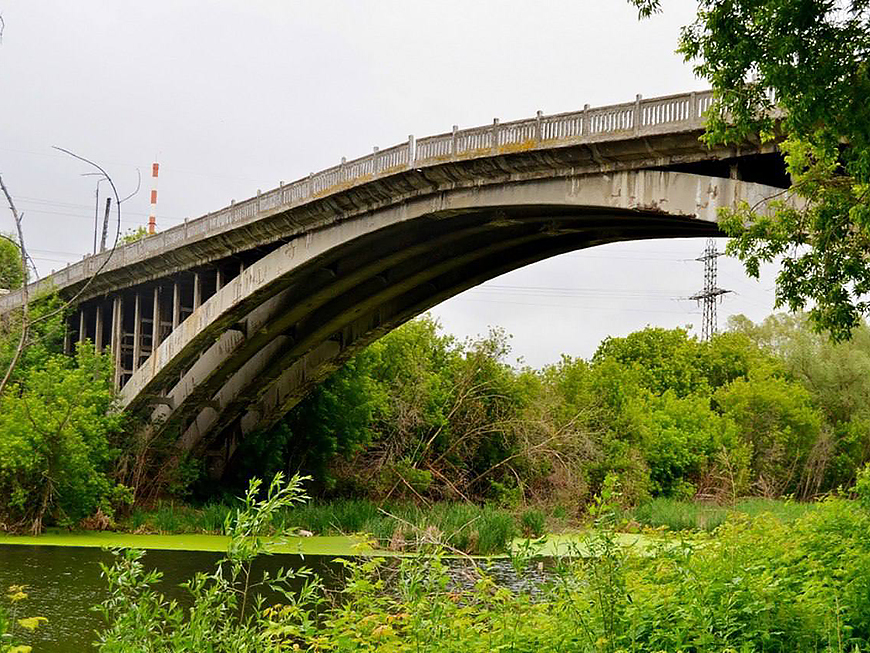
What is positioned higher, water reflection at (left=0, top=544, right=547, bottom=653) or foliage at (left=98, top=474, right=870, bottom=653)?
foliage at (left=98, top=474, right=870, bottom=653)

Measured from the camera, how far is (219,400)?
25.6 metres

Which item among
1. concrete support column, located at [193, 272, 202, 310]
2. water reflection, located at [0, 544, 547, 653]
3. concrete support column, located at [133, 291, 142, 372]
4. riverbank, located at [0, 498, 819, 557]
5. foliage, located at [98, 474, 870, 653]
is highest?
concrete support column, located at [193, 272, 202, 310]

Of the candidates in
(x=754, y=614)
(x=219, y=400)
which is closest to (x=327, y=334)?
(x=219, y=400)

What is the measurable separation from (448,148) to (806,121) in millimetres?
9805

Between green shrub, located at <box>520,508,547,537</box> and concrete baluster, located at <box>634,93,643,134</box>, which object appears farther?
green shrub, located at <box>520,508,547,537</box>

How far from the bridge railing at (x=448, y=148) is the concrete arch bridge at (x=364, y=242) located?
3 cm

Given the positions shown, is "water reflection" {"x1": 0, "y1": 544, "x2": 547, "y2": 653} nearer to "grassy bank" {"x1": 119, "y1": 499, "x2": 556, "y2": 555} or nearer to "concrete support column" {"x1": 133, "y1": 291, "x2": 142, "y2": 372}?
"grassy bank" {"x1": 119, "y1": 499, "x2": 556, "y2": 555}

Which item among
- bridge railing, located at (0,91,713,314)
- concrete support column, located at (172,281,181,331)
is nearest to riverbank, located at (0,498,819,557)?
concrete support column, located at (172,281,181,331)

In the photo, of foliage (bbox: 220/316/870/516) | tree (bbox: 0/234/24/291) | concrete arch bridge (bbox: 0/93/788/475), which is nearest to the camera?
tree (bbox: 0/234/24/291)

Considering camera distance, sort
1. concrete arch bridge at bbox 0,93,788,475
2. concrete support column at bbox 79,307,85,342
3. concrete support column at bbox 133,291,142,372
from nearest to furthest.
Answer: concrete arch bridge at bbox 0,93,788,475
concrete support column at bbox 133,291,142,372
concrete support column at bbox 79,307,85,342

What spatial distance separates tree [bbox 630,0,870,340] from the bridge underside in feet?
10.5

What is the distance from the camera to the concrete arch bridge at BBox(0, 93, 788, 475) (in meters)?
14.3

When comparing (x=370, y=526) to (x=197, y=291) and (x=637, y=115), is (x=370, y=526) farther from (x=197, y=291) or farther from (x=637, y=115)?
(x=637, y=115)

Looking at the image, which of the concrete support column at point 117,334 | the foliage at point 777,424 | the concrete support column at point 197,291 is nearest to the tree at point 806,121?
the concrete support column at point 197,291
